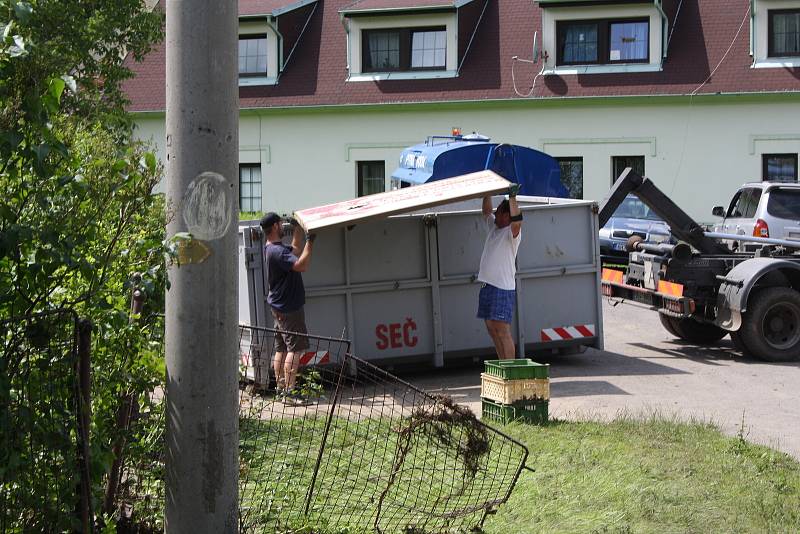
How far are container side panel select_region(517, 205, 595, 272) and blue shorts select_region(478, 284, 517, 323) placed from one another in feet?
4.04

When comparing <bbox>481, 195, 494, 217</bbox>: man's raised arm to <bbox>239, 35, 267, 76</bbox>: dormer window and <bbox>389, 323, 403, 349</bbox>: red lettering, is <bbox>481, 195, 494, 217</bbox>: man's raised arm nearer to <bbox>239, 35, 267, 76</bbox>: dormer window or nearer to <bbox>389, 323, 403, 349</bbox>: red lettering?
<bbox>389, 323, 403, 349</bbox>: red lettering

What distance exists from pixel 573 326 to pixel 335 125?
1862cm

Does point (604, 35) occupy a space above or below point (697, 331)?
above

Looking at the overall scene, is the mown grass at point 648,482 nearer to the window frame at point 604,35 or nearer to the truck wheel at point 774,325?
the truck wheel at point 774,325

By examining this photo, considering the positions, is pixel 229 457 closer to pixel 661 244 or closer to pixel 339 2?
pixel 661 244

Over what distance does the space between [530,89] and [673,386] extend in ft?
59.6

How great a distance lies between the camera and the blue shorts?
429 inches

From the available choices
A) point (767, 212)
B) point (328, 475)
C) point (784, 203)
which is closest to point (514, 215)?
point (328, 475)

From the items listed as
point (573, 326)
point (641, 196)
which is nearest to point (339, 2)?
point (641, 196)

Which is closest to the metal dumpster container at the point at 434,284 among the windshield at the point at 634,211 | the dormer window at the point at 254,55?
the windshield at the point at 634,211

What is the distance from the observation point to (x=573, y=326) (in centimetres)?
1245

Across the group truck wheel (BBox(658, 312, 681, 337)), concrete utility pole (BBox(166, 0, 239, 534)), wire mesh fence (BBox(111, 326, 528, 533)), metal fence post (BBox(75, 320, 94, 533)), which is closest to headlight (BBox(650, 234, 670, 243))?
truck wheel (BBox(658, 312, 681, 337))

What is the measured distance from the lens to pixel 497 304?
429 inches

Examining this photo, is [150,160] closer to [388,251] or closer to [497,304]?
[497,304]
